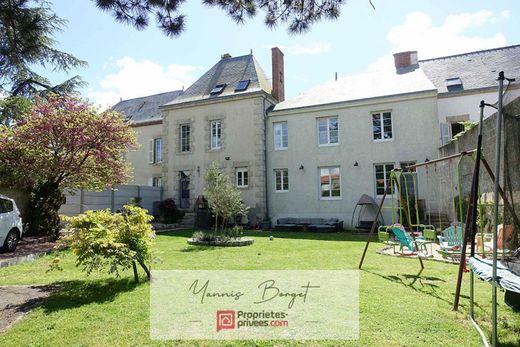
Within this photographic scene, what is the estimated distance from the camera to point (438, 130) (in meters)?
15.7

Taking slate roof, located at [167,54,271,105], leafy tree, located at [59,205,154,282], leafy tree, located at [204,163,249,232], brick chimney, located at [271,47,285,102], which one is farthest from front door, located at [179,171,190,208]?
leafy tree, located at [59,205,154,282]

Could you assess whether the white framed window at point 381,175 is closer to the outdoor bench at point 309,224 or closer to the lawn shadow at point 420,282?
the outdoor bench at point 309,224

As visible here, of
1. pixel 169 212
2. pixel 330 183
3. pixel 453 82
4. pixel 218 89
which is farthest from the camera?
pixel 218 89

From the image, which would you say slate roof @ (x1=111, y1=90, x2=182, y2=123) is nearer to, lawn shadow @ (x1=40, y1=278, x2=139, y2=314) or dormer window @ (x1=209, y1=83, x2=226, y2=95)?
dormer window @ (x1=209, y1=83, x2=226, y2=95)

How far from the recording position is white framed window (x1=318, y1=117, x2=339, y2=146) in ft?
58.3

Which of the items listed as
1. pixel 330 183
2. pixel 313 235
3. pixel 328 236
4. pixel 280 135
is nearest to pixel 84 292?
pixel 328 236

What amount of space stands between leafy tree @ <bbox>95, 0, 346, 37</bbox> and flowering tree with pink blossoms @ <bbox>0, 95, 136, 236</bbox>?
23.5 ft

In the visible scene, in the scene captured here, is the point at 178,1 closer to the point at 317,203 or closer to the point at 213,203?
the point at 213,203

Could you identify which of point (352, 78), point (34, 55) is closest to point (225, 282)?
point (34, 55)

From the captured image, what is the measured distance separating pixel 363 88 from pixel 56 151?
14.4 metres

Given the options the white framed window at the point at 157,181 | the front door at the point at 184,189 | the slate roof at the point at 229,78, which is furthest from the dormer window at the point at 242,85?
the white framed window at the point at 157,181

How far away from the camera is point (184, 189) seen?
21109mm

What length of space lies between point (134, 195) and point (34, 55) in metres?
14.2

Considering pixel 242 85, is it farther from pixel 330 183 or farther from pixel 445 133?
pixel 445 133
